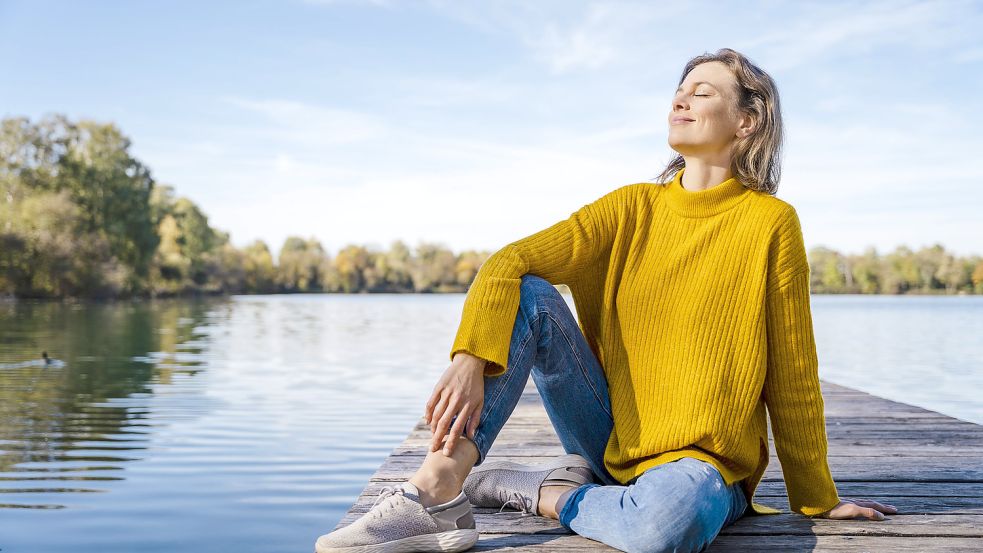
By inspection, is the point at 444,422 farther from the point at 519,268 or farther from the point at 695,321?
the point at 695,321

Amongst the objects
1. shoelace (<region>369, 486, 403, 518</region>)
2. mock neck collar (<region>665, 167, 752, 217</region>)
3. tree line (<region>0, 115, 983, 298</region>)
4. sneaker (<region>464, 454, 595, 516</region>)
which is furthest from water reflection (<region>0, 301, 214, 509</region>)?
tree line (<region>0, 115, 983, 298</region>)

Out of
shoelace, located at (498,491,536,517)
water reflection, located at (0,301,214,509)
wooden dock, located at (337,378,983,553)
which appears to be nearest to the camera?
wooden dock, located at (337,378,983,553)

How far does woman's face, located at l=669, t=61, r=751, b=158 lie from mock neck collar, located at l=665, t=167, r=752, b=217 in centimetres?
10

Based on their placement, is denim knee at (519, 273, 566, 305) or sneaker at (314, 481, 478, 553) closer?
sneaker at (314, 481, 478, 553)

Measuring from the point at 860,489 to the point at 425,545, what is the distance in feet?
5.38

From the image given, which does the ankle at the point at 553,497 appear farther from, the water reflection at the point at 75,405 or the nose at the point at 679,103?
the water reflection at the point at 75,405

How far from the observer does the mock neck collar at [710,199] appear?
87.1 inches

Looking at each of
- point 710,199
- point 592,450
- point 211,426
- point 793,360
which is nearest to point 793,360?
point 793,360

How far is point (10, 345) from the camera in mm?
14328

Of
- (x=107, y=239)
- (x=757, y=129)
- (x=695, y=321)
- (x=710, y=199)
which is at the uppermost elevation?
(x=107, y=239)

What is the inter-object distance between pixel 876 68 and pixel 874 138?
13.9 ft

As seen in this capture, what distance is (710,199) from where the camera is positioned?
2.22m

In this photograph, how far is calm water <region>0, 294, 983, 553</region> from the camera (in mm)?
4262

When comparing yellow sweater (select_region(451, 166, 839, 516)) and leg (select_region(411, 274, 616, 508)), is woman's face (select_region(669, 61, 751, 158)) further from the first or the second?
leg (select_region(411, 274, 616, 508))
